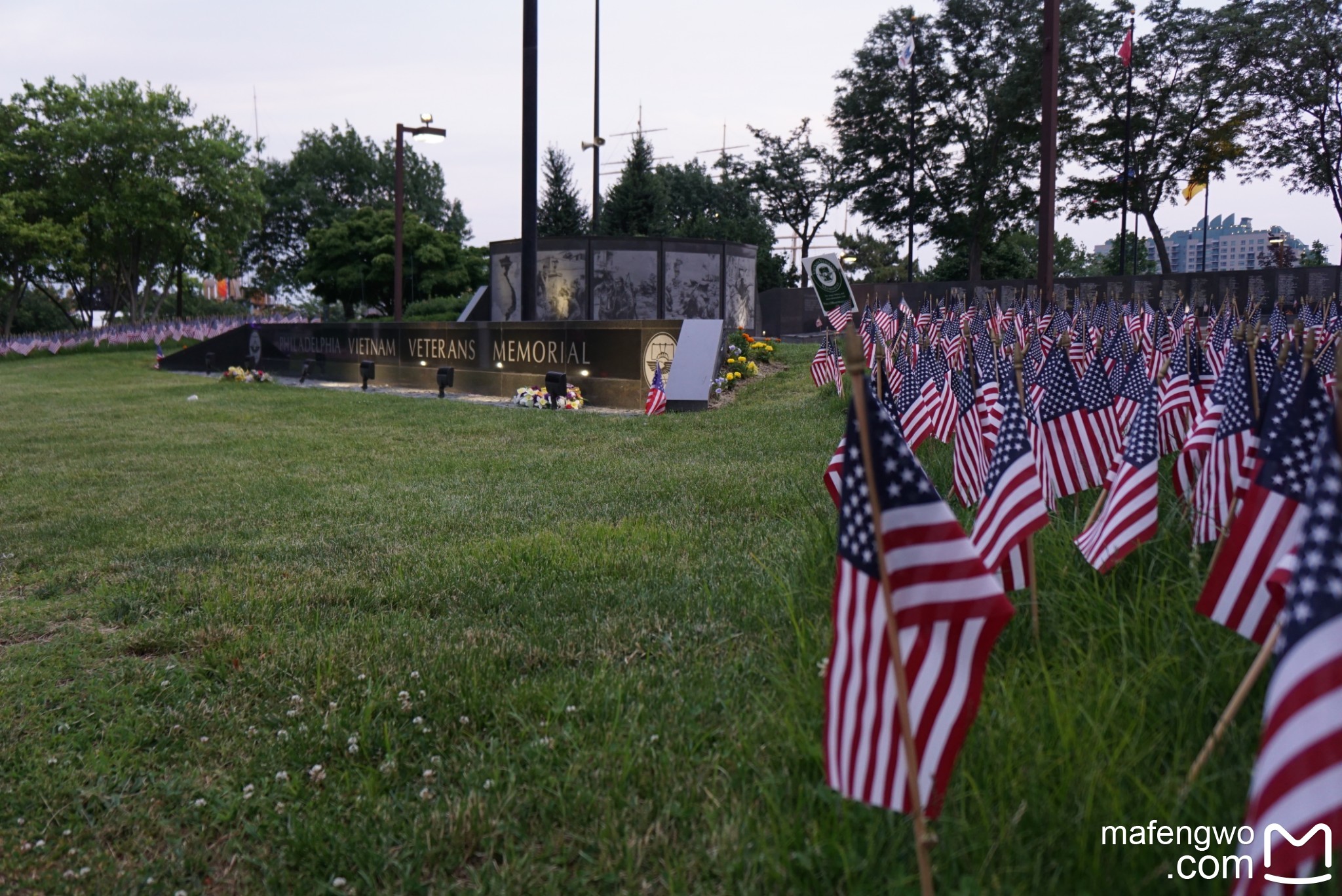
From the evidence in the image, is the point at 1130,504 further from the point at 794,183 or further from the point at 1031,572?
the point at 794,183

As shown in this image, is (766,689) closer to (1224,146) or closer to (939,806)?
(939,806)

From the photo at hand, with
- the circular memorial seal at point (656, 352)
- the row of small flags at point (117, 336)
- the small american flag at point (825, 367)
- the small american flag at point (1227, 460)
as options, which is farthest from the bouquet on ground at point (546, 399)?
the row of small flags at point (117, 336)

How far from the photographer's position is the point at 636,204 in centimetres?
3891

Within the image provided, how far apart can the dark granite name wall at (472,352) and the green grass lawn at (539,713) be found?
30.8ft

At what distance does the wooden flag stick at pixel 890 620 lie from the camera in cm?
197

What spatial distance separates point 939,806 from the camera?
226 cm

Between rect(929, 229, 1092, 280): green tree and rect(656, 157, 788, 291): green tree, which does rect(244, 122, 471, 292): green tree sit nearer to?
rect(656, 157, 788, 291): green tree

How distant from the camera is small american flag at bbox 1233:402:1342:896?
1558mm

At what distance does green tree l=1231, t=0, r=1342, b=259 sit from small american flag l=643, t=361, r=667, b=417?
2934 cm

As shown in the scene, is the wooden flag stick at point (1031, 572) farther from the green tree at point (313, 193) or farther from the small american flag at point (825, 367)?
the green tree at point (313, 193)

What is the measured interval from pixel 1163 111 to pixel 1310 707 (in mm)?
41565

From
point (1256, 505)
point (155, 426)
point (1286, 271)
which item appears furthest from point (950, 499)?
point (1286, 271)

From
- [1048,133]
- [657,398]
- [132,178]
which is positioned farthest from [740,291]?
[132,178]

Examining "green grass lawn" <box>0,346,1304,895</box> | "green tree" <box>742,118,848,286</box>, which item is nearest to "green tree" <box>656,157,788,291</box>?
"green tree" <box>742,118,848,286</box>
